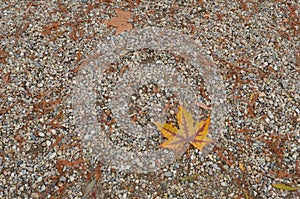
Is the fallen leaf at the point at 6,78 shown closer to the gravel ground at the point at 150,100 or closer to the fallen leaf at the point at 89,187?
the gravel ground at the point at 150,100

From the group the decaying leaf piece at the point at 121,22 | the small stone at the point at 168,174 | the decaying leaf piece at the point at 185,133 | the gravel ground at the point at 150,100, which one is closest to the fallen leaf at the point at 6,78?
the gravel ground at the point at 150,100

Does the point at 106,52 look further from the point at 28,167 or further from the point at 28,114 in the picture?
the point at 28,167

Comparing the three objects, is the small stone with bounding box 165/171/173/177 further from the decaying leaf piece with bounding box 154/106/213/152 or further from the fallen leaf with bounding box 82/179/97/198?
the fallen leaf with bounding box 82/179/97/198

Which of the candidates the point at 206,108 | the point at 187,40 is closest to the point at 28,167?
the point at 206,108

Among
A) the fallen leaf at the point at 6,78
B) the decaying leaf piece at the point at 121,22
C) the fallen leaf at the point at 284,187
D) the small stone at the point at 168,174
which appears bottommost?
the fallen leaf at the point at 284,187

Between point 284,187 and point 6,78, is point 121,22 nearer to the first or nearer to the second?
point 6,78

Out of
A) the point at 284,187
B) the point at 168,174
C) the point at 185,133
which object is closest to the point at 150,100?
the point at 185,133

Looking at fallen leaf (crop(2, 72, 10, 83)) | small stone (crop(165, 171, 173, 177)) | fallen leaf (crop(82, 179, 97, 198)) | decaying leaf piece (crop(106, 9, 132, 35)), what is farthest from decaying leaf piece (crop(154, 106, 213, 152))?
fallen leaf (crop(2, 72, 10, 83))

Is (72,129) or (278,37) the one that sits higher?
(278,37)
